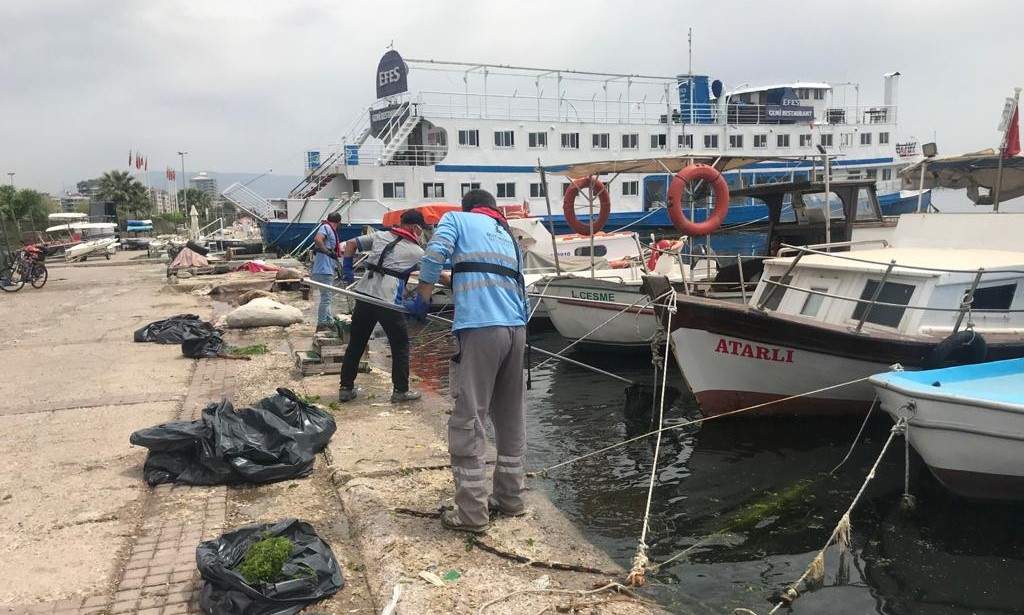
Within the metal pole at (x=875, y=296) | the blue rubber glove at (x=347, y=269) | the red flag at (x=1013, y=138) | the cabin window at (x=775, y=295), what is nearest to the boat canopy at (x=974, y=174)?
the red flag at (x=1013, y=138)

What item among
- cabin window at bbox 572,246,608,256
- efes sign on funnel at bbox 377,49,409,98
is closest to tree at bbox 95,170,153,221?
efes sign on funnel at bbox 377,49,409,98

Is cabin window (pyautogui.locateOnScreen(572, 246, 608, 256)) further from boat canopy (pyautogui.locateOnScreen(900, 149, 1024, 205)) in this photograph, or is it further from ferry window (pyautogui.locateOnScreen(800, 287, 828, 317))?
ferry window (pyautogui.locateOnScreen(800, 287, 828, 317))

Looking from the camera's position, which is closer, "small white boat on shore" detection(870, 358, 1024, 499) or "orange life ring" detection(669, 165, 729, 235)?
"small white boat on shore" detection(870, 358, 1024, 499)

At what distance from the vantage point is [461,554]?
4.07 metres

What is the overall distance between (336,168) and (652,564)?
28247 mm

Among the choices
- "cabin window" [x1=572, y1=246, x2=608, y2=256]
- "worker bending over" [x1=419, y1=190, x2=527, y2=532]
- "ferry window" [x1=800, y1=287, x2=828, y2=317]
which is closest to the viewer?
"worker bending over" [x1=419, y1=190, x2=527, y2=532]

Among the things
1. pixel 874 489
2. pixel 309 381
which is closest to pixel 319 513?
pixel 309 381

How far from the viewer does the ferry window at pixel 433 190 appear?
30.5 m

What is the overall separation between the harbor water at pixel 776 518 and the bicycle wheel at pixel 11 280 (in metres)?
18.7

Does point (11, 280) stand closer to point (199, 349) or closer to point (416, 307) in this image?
point (199, 349)

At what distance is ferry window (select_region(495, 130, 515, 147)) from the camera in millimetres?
30906

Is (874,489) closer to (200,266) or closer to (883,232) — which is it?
(883,232)

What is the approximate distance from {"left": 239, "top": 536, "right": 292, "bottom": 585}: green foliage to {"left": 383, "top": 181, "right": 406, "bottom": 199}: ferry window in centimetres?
2787

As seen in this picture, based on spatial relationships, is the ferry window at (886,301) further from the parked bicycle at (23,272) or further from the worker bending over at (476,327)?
the parked bicycle at (23,272)
